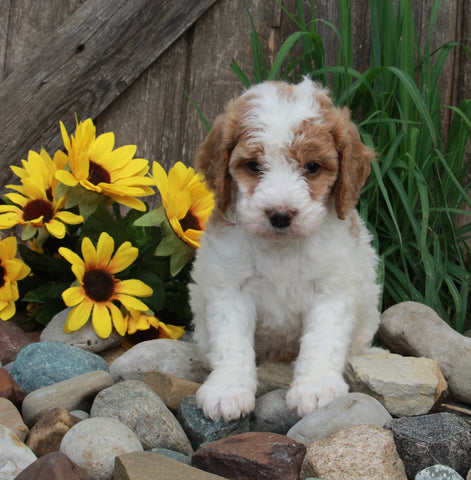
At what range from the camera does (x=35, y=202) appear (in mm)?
3574

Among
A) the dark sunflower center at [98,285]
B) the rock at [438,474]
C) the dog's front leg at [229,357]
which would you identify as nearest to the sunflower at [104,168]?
the dark sunflower center at [98,285]

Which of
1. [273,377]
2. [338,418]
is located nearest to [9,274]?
[273,377]

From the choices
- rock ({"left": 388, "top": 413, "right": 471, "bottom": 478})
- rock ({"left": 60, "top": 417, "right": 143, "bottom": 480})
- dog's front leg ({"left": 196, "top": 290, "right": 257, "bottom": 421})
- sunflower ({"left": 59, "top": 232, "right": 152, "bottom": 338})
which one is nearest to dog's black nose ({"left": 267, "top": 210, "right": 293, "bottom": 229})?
dog's front leg ({"left": 196, "top": 290, "right": 257, "bottom": 421})

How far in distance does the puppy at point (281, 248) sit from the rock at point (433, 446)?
395 millimetres

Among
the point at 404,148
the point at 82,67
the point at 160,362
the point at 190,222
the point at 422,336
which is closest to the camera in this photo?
the point at 160,362

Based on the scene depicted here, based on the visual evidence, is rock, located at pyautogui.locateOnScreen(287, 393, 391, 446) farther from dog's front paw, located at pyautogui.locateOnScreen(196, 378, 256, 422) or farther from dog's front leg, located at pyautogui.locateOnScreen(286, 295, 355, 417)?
dog's front paw, located at pyautogui.locateOnScreen(196, 378, 256, 422)

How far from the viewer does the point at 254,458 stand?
2.07m

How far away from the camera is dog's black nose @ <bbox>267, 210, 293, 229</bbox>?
8.45ft

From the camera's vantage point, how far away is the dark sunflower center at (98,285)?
340 cm

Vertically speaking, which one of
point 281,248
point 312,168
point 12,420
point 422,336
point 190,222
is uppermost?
point 312,168

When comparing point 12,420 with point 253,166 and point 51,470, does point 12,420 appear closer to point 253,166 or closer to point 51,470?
point 51,470

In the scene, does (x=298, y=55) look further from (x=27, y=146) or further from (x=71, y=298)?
(x=71, y=298)

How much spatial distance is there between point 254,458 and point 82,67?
10.2 ft

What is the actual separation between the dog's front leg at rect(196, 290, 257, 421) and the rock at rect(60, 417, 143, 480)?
410mm
